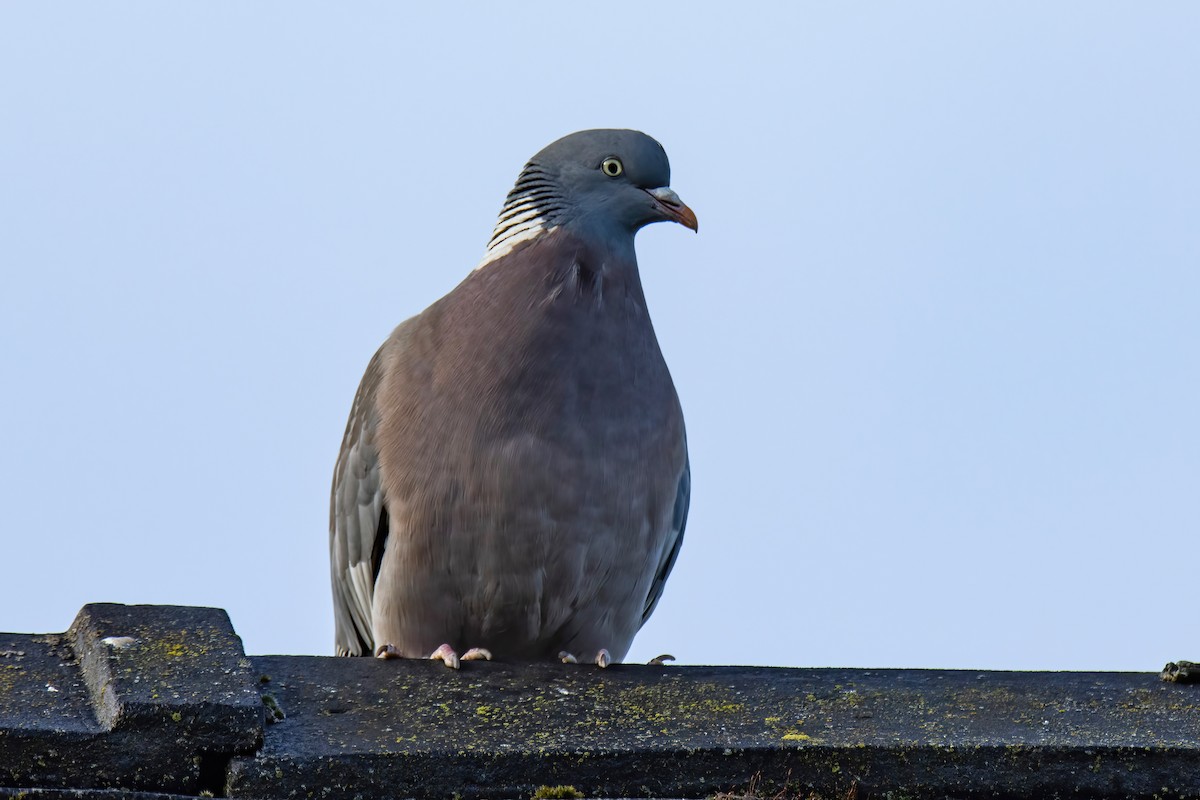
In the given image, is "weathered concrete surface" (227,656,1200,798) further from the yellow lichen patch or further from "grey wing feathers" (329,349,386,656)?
"grey wing feathers" (329,349,386,656)

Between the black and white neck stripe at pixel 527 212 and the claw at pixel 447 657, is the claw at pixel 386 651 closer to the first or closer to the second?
the claw at pixel 447 657

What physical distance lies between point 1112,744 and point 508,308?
Answer: 8.20 ft

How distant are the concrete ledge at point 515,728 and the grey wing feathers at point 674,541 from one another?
1751 millimetres

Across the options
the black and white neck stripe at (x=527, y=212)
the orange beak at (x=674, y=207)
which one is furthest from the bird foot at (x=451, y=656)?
the orange beak at (x=674, y=207)

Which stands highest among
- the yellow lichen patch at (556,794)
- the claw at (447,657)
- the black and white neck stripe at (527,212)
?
the black and white neck stripe at (527,212)

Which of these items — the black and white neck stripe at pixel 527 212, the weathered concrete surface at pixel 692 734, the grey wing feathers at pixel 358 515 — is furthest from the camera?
the black and white neck stripe at pixel 527 212

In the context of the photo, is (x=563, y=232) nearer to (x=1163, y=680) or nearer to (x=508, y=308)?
(x=508, y=308)

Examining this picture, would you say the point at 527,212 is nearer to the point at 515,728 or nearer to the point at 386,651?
the point at 386,651

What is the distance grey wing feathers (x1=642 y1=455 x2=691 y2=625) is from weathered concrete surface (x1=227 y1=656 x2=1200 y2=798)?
1772 mm

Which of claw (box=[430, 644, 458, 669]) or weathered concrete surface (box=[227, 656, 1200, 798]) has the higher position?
claw (box=[430, 644, 458, 669])

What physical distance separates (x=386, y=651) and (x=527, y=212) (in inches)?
71.6

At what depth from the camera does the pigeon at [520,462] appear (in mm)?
5113

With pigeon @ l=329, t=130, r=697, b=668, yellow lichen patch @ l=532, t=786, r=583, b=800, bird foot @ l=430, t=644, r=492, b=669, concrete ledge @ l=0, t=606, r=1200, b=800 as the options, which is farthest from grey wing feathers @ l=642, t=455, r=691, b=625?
yellow lichen patch @ l=532, t=786, r=583, b=800

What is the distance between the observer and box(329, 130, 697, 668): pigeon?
5.11 m
